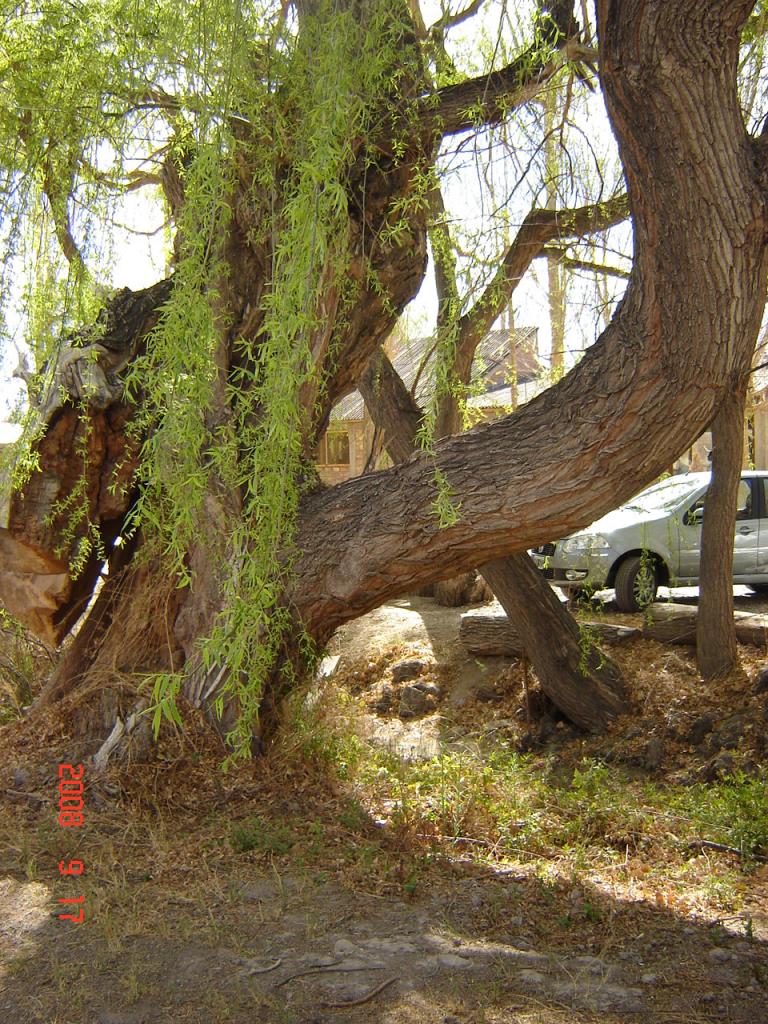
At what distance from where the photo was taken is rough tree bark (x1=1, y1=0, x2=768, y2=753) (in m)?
4.07

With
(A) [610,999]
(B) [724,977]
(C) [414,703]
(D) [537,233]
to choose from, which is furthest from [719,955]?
(C) [414,703]

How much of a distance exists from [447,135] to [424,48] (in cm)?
61

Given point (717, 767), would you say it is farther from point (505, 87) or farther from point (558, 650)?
point (505, 87)

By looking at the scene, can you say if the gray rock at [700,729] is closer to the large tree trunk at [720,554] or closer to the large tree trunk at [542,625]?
the large tree trunk at [542,625]

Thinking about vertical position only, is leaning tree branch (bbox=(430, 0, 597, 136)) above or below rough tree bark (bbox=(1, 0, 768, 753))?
above

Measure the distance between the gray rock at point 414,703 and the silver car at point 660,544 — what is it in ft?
7.89

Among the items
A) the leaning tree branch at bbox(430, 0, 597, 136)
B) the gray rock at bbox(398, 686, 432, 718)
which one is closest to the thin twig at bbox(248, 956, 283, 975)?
the leaning tree branch at bbox(430, 0, 597, 136)

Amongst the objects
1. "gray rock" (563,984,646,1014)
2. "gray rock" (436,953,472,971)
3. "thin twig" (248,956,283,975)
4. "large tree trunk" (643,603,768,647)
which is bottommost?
"gray rock" (563,984,646,1014)

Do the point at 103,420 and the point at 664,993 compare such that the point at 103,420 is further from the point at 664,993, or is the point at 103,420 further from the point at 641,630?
the point at 641,630

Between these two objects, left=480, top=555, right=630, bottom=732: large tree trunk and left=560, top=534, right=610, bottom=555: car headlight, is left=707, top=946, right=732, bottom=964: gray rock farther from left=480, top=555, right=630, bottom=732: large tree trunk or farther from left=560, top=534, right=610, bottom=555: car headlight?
left=560, top=534, right=610, bottom=555: car headlight

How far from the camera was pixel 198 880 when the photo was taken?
14.1ft

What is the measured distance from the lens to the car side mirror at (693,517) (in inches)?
413
